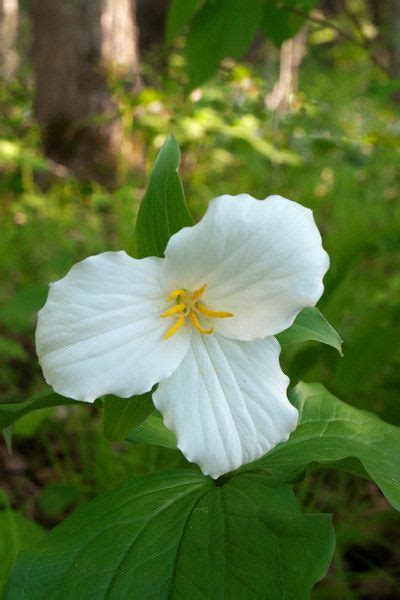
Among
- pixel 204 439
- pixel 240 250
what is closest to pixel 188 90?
pixel 240 250

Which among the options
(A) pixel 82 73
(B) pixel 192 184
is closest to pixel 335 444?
→ (B) pixel 192 184

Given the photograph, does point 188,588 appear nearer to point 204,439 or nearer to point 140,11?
point 204,439

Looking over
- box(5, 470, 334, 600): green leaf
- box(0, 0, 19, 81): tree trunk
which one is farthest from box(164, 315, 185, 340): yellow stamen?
box(0, 0, 19, 81): tree trunk

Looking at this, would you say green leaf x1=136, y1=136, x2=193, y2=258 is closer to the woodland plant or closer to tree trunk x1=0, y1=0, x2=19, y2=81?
the woodland plant

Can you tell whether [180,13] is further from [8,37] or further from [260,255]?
[8,37]

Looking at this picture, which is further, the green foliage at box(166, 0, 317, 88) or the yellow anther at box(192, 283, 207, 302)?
the green foliage at box(166, 0, 317, 88)

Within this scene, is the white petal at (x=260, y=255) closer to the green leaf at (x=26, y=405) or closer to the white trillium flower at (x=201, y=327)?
the white trillium flower at (x=201, y=327)

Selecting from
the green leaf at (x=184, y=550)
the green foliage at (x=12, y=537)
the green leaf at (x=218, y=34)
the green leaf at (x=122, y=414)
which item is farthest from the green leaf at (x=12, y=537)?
the green leaf at (x=218, y=34)
